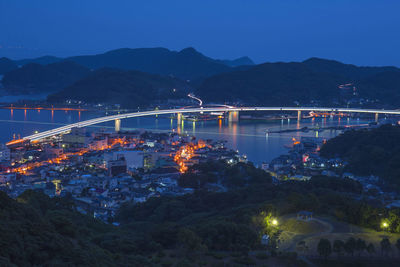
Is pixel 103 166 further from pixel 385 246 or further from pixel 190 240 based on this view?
pixel 385 246

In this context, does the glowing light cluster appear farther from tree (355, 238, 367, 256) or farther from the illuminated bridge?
tree (355, 238, 367, 256)

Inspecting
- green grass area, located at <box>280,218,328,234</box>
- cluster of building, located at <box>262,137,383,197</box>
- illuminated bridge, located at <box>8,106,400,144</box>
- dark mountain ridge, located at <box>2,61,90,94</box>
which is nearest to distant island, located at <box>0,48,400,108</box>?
dark mountain ridge, located at <box>2,61,90,94</box>

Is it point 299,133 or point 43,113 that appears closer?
point 299,133

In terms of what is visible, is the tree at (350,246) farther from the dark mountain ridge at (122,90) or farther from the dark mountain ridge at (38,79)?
the dark mountain ridge at (38,79)

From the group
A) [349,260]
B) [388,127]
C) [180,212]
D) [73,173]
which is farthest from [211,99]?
[349,260]

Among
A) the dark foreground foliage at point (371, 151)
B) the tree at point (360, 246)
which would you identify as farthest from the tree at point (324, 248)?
the dark foreground foliage at point (371, 151)

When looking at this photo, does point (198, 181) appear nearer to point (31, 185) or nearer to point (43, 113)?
point (31, 185)

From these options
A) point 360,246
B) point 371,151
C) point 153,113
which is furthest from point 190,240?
point 153,113
